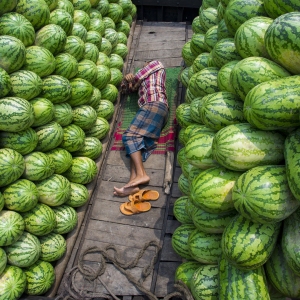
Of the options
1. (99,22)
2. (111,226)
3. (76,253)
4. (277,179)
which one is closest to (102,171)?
(111,226)

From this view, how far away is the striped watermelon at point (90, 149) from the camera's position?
3.51 meters

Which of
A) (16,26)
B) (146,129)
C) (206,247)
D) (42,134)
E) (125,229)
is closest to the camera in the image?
(206,247)

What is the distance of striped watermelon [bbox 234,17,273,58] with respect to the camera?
1.92 m

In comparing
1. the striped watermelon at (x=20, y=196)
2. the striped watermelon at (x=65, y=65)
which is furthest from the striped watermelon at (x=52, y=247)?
the striped watermelon at (x=65, y=65)

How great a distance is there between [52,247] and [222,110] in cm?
193

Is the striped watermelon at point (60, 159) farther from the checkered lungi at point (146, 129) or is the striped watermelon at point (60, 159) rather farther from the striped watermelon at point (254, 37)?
the striped watermelon at point (254, 37)

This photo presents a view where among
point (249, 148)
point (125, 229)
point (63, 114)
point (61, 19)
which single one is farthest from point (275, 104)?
point (61, 19)

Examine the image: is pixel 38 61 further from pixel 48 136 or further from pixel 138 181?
pixel 138 181

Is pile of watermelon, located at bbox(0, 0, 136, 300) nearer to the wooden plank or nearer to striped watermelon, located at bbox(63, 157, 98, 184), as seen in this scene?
striped watermelon, located at bbox(63, 157, 98, 184)

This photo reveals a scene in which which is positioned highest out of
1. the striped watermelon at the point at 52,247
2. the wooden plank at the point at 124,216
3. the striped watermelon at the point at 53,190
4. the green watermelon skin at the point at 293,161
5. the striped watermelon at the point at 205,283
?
the green watermelon skin at the point at 293,161

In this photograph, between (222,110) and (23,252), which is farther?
(23,252)

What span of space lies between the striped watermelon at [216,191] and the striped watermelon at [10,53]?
1907 mm

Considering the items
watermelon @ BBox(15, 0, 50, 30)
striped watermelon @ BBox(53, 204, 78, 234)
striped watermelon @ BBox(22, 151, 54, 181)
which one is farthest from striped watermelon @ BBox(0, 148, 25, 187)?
watermelon @ BBox(15, 0, 50, 30)

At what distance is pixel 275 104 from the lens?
5.02 ft
